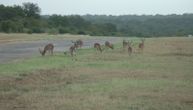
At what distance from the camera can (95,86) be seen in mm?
16734

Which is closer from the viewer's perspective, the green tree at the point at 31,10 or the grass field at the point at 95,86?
the grass field at the point at 95,86

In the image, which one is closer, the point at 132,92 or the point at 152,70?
the point at 132,92

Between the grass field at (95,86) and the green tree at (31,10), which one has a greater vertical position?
the green tree at (31,10)

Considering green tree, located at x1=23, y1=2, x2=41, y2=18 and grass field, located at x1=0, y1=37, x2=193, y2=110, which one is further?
green tree, located at x1=23, y1=2, x2=41, y2=18

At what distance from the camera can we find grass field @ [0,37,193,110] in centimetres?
1343

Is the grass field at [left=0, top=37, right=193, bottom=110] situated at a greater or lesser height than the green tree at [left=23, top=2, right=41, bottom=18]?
lesser

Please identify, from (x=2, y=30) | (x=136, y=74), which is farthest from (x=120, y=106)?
(x=2, y=30)

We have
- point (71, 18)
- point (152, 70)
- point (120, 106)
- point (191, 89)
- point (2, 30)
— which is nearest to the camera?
point (120, 106)

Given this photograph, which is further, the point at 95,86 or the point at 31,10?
the point at 31,10

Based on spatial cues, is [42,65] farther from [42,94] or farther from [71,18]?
[71,18]

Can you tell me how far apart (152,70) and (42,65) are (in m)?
5.57

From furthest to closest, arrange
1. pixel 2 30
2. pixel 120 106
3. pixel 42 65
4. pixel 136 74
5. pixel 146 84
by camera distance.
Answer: pixel 2 30 < pixel 42 65 < pixel 136 74 < pixel 146 84 < pixel 120 106

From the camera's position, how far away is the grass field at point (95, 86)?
13430 mm

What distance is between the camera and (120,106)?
13.1m
